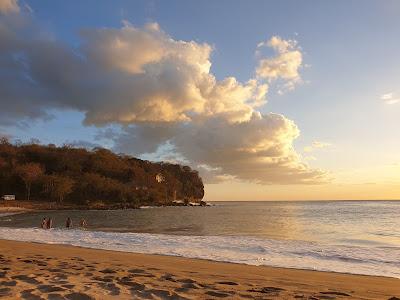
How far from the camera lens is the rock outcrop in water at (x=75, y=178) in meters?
119

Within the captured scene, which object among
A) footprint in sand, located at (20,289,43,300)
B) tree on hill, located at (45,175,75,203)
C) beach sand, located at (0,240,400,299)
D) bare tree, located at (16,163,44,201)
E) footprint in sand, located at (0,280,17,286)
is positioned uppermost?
bare tree, located at (16,163,44,201)

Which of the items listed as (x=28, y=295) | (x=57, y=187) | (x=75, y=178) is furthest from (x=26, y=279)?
→ (x=75, y=178)

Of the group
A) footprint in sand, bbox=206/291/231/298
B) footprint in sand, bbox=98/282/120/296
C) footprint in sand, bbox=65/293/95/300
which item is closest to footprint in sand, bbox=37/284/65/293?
footprint in sand, bbox=65/293/95/300

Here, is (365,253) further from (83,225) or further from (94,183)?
(94,183)

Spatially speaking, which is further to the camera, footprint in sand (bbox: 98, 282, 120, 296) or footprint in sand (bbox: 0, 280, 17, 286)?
footprint in sand (bbox: 0, 280, 17, 286)

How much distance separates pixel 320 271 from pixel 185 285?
6866 mm

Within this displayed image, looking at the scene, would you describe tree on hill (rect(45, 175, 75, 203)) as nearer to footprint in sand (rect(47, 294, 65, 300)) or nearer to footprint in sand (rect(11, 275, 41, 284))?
footprint in sand (rect(11, 275, 41, 284))

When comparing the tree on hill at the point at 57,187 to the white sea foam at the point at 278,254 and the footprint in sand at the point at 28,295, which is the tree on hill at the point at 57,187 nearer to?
the white sea foam at the point at 278,254

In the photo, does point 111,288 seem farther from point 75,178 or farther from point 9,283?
point 75,178

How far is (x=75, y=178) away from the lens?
13688cm

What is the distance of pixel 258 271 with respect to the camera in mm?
12391

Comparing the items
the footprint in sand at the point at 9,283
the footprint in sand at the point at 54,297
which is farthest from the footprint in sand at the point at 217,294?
the footprint in sand at the point at 9,283

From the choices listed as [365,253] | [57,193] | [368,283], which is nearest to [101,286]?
[368,283]

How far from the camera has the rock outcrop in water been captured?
11906cm
